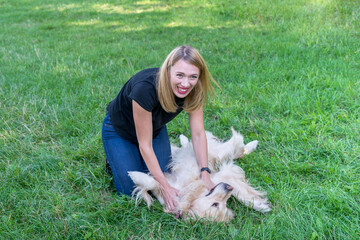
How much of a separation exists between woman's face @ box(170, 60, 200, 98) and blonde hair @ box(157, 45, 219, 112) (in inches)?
1.3

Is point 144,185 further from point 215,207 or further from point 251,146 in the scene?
point 251,146

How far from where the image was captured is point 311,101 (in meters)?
3.98

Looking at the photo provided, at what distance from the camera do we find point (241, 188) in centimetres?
264

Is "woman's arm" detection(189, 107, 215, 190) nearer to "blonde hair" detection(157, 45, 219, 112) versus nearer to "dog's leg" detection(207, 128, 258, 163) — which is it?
"blonde hair" detection(157, 45, 219, 112)

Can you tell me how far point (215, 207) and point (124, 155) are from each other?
→ 108 cm

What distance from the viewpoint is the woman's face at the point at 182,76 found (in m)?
2.55

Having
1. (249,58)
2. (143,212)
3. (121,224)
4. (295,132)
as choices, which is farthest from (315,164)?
(249,58)

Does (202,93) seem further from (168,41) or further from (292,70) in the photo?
(168,41)

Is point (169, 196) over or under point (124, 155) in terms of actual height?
under

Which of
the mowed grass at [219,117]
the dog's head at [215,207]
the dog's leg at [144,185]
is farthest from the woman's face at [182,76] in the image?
the mowed grass at [219,117]

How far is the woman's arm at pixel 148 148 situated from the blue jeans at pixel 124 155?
0.31m

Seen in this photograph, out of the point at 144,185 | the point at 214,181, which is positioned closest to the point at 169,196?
the point at 144,185

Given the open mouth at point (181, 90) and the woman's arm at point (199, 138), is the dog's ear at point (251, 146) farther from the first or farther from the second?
the open mouth at point (181, 90)

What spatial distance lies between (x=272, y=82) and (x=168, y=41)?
316 centimetres
